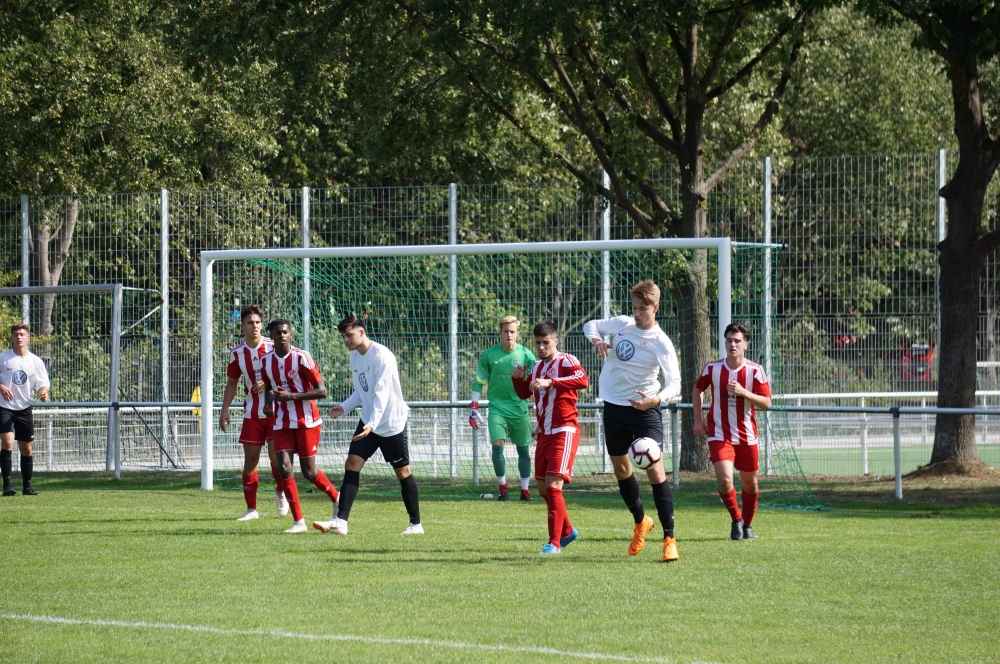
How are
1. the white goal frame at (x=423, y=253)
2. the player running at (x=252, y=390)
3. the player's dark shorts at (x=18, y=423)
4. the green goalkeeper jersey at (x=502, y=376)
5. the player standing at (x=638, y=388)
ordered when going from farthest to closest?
the player's dark shorts at (x=18, y=423)
the green goalkeeper jersey at (x=502, y=376)
the white goal frame at (x=423, y=253)
the player running at (x=252, y=390)
the player standing at (x=638, y=388)

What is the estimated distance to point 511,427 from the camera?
14883mm

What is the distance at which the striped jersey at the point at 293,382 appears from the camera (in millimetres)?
12000

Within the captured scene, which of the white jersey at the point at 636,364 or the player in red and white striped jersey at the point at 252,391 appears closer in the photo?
the white jersey at the point at 636,364

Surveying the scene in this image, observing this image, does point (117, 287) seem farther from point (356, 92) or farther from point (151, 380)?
point (356, 92)

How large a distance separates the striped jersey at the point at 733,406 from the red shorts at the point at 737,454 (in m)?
0.04

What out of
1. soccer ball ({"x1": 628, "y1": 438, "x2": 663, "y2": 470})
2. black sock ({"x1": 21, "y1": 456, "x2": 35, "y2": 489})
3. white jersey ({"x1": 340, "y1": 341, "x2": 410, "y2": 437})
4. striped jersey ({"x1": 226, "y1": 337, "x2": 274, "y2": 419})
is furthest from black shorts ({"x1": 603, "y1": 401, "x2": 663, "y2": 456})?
black sock ({"x1": 21, "y1": 456, "x2": 35, "y2": 489})

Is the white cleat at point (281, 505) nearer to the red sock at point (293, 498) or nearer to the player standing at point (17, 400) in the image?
the red sock at point (293, 498)

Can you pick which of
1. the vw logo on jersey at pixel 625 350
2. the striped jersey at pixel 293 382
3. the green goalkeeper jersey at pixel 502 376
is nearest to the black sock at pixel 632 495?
the vw logo on jersey at pixel 625 350

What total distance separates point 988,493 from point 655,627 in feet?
29.7

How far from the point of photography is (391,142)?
1981 cm

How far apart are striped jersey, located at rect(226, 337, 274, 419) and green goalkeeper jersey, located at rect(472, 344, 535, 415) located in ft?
10.3

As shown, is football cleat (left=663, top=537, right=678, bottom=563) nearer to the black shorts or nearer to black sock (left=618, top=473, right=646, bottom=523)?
black sock (left=618, top=473, right=646, bottom=523)

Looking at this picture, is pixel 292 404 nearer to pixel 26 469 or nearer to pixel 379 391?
pixel 379 391

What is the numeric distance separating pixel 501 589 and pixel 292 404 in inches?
172
